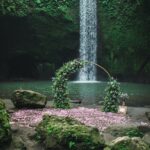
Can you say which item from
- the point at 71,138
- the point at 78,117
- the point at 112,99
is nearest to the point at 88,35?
the point at 112,99

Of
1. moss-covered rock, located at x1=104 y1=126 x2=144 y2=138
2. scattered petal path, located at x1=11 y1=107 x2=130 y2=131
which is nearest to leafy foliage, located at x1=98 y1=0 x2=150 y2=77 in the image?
scattered petal path, located at x1=11 y1=107 x2=130 y2=131

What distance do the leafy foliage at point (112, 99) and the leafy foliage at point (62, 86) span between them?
4.50ft

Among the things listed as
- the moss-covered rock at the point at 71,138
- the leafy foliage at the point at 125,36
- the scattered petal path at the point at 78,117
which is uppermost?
the leafy foliage at the point at 125,36

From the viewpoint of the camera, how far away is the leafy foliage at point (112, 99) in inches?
653

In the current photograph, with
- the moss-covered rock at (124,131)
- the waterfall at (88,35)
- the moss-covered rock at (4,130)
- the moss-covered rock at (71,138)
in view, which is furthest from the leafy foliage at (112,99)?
the waterfall at (88,35)

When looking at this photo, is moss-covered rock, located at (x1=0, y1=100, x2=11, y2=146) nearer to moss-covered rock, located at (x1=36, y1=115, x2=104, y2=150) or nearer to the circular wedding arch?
moss-covered rock, located at (x1=36, y1=115, x2=104, y2=150)

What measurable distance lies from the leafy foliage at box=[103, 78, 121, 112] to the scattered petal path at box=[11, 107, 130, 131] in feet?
1.38

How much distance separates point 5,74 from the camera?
3616 cm

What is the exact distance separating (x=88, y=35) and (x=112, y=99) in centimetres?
2070

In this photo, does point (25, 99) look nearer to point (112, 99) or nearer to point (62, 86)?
point (62, 86)

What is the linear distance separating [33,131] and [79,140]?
167 cm

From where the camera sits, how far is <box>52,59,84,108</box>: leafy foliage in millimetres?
16941

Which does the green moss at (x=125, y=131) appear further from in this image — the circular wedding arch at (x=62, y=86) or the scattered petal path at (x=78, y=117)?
the circular wedding arch at (x=62, y=86)

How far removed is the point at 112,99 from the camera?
16.7 metres
